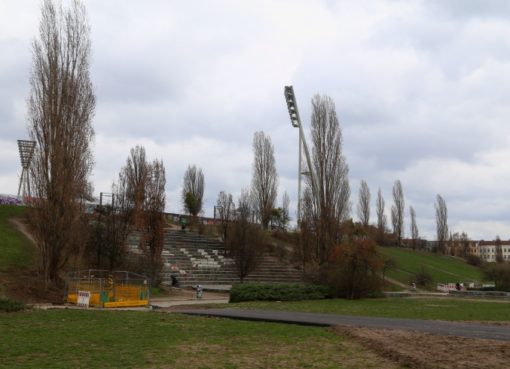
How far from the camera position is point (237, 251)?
3769 cm

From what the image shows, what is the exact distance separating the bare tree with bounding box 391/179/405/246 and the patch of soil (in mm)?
64356

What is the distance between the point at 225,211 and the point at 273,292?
71.1 feet

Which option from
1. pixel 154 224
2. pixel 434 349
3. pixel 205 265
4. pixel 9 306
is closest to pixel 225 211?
pixel 205 265

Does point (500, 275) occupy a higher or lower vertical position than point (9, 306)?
higher

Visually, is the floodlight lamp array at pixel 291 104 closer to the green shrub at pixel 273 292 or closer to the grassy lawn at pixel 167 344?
the green shrub at pixel 273 292

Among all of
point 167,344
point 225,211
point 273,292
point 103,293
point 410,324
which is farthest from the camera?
Result: point 225,211

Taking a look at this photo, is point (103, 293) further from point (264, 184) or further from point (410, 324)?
point (264, 184)

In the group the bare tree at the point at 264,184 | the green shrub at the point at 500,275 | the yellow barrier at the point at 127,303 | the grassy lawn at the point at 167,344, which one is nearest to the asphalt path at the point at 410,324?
the grassy lawn at the point at 167,344

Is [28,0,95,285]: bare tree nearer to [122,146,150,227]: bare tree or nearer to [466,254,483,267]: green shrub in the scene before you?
[122,146,150,227]: bare tree

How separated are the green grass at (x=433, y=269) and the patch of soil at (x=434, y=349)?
107 ft

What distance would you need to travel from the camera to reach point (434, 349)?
1020 cm

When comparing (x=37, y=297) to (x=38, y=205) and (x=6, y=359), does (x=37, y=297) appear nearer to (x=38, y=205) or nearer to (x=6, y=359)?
(x=38, y=205)

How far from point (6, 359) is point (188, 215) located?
164 feet

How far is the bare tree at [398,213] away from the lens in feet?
246
